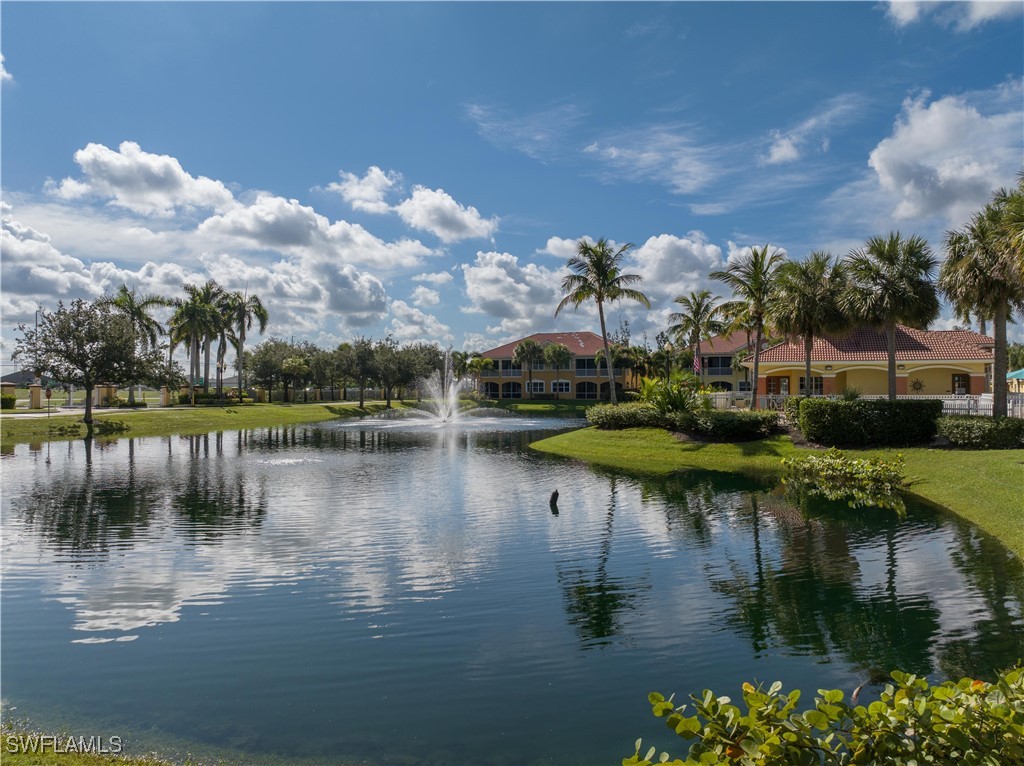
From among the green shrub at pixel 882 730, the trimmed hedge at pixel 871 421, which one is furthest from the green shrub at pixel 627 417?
the green shrub at pixel 882 730

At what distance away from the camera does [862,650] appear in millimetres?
8477

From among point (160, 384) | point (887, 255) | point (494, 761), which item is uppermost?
point (887, 255)

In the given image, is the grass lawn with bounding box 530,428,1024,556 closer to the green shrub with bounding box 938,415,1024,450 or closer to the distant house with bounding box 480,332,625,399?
the green shrub with bounding box 938,415,1024,450

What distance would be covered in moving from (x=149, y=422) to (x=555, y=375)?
55573mm

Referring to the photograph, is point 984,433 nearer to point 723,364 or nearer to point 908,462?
point 908,462

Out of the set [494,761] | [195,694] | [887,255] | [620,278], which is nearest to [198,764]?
[195,694]

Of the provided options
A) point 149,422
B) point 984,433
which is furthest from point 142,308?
point 984,433

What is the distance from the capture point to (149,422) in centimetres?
4588

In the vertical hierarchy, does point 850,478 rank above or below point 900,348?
below

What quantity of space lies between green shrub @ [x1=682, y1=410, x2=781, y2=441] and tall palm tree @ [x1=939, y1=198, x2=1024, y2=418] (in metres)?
8.55

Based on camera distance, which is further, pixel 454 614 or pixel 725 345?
pixel 725 345

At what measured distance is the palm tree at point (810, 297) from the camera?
32.9 meters

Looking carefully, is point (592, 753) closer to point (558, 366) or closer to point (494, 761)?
point (494, 761)

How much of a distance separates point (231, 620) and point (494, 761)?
5.35m
